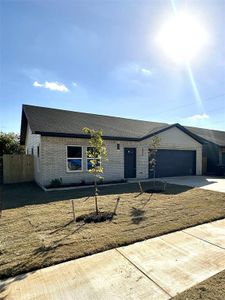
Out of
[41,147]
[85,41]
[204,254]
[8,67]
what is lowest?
[204,254]

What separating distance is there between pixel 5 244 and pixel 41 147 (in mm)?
7550

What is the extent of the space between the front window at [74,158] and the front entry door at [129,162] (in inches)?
133

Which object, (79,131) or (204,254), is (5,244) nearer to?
(204,254)

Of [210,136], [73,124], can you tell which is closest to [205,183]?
[73,124]

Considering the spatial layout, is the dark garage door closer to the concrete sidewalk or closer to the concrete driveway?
the concrete driveway

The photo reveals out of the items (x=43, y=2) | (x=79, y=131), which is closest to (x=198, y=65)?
(x=79, y=131)

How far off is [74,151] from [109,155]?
2.30m

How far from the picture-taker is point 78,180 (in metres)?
12.6

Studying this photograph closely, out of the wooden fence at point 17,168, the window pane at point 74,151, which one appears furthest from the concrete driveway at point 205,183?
the wooden fence at point 17,168

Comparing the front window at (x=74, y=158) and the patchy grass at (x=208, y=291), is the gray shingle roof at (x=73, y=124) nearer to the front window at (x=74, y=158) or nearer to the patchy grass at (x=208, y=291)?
the front window at (x=74, y=158)

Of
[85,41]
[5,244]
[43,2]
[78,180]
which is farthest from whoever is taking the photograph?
[78,180]

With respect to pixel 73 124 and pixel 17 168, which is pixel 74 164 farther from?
pixel 17 168

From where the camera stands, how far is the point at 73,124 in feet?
45.5

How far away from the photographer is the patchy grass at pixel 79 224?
Answer: 410cm
